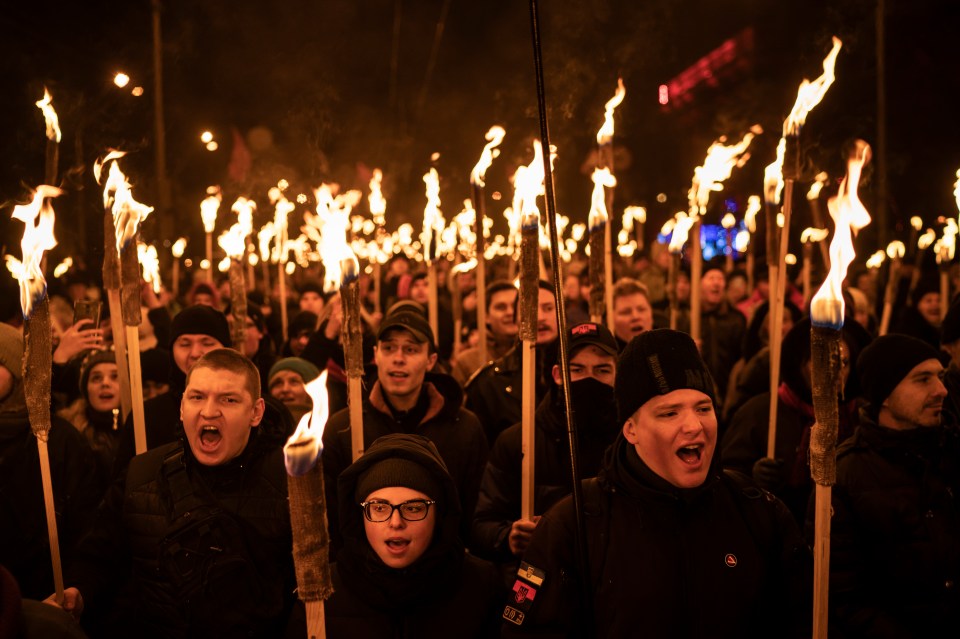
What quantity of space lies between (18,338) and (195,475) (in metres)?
1.41

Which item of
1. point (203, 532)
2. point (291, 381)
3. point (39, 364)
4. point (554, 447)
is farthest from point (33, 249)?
point (554, 447)

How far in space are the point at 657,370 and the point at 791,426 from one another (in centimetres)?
191

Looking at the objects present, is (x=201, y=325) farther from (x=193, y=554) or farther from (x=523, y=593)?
(x=523, y=593)

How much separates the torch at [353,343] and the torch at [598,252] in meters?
1.37

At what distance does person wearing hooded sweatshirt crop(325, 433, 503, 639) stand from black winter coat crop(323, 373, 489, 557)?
1.16 meters

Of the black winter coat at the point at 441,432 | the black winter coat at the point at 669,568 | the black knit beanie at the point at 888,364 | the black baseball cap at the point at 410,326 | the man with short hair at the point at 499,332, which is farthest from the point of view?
the man with short hair at the point at 499,332

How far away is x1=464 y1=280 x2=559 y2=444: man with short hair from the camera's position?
5.39 meters

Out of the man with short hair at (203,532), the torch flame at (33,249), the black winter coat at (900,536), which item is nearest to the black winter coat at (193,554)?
the man with short hair at (203,532)

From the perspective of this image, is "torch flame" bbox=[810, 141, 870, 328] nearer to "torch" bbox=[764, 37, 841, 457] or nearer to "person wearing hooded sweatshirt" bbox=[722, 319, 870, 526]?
"torch" bbox=[764, 37, 841, 457]

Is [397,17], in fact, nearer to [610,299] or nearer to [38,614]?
[610,299]

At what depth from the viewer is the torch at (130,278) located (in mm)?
3740

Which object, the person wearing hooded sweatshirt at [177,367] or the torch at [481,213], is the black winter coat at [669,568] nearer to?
the person wearing hooded sweatshirt at [177,367]

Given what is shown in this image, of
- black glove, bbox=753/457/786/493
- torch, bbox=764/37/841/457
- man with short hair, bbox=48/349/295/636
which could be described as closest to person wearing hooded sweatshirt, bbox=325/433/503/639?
man with short hair, bbox=48/349/295/636

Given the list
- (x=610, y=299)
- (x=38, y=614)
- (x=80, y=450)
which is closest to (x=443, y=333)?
(x=610, y=299)
